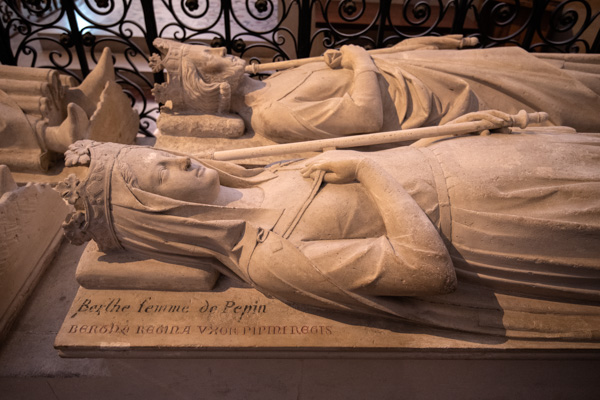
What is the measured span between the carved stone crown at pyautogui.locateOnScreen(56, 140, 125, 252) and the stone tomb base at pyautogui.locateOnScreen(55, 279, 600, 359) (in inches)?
17.2

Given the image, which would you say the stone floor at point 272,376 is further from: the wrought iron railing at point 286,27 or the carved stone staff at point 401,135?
the wrought iron railing at point 286,27

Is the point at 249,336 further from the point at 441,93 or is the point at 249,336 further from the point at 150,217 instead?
the point at 441,93

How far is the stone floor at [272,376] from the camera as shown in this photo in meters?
2.13

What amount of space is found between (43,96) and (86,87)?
464 millimetres

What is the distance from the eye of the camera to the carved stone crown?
1.91 meters

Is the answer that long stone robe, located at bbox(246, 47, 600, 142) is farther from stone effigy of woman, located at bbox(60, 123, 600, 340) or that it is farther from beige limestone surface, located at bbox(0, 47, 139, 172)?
beige limestone surface, located at bbox(0, 47, 139, 172)

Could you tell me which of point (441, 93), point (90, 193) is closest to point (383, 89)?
point (441, 93)

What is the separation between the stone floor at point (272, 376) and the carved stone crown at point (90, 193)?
0.75 metres

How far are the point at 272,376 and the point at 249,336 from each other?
15.1 inches

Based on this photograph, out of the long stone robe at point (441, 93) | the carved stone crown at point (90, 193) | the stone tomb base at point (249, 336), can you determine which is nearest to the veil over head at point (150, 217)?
the carved stone crown at point (90, 193)

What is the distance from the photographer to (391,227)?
187 centimetres

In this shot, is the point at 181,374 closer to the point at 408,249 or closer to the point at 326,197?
the point at 326,197

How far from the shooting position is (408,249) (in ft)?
5.82

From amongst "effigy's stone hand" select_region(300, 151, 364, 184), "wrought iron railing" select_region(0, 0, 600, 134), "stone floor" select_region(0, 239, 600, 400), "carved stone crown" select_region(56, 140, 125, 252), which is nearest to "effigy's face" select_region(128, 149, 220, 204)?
"carved stone crown" select_region(56, 140, 125, 252)
